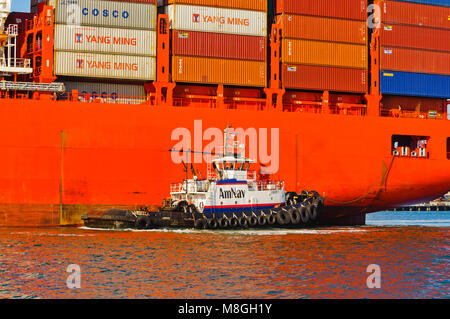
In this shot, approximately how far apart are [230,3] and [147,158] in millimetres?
8781

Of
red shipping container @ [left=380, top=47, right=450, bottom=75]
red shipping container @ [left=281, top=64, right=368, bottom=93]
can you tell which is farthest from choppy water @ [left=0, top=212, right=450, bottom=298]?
red shipping container @ [left=380, top=47, right=450, bottom=75]

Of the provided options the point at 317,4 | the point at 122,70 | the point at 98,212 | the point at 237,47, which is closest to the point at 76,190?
the point at 98,212

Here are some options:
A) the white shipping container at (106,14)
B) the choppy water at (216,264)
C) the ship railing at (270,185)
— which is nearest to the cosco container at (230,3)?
the white shipping container at (106,14)

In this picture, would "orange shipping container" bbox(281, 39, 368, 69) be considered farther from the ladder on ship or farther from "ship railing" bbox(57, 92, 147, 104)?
the ladder on ship

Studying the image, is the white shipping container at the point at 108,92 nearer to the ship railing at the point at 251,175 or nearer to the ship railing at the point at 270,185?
the ship railing at the point at 251,175

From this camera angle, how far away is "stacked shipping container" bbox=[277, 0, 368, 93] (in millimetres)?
31859

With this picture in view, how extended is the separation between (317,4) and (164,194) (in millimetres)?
12662

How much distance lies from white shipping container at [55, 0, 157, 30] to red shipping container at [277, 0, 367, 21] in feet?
22.7

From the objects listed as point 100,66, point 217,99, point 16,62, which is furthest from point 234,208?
point 16,62

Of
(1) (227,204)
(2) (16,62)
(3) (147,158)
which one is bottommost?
(1) (227,204)

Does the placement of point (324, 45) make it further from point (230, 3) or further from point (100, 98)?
point (100, 98)

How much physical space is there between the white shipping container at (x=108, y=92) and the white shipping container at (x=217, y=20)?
366 centimetres

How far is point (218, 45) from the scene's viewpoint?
3056 cm
